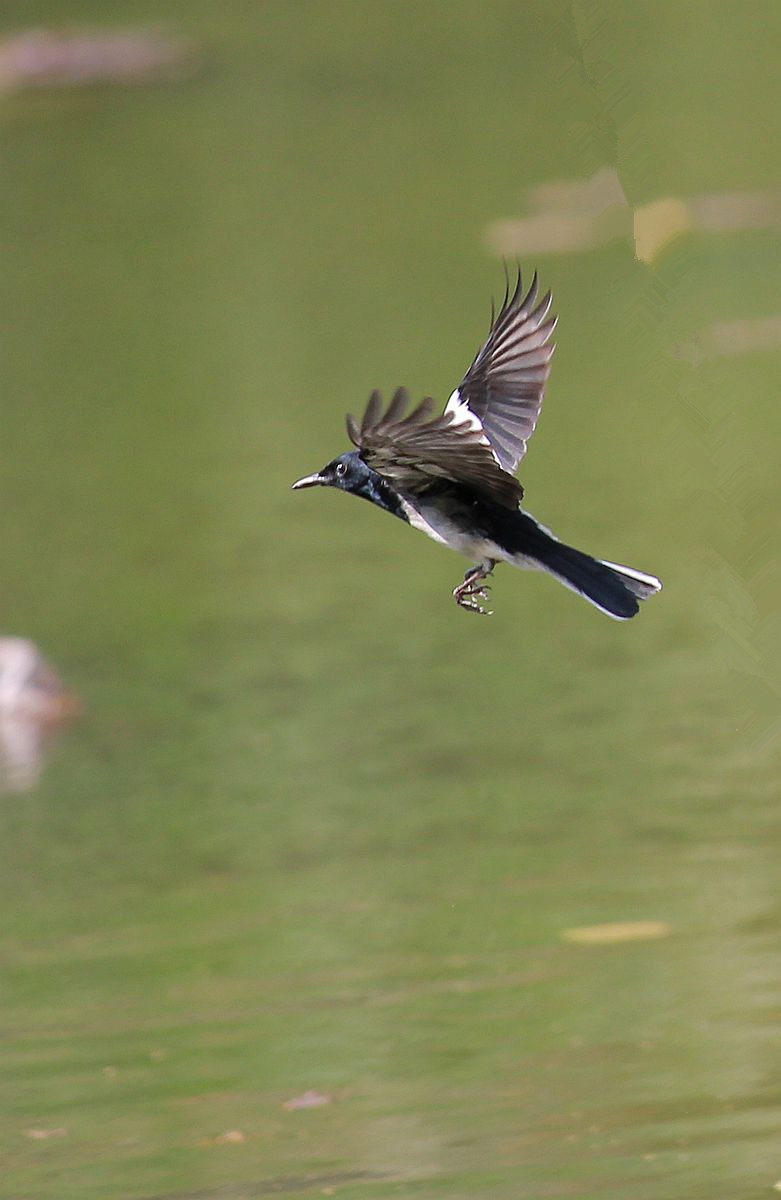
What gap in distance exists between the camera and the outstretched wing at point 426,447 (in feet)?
12.9

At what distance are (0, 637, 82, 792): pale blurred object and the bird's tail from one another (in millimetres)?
Answer: 6370

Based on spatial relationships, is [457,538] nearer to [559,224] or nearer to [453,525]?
[453,525]

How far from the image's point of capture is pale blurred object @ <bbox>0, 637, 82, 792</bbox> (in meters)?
10.8

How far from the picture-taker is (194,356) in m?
17.3

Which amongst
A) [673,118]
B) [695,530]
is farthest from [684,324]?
[673,118]

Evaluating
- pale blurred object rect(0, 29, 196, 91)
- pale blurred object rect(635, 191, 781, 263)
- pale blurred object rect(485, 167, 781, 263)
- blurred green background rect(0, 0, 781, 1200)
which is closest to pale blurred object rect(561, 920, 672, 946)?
blurred green background rect(0, 0, 781, 1200)

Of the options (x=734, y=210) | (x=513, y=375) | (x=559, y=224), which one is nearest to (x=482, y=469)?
(x=513, y=375)

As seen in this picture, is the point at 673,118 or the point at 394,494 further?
the point at 673,118

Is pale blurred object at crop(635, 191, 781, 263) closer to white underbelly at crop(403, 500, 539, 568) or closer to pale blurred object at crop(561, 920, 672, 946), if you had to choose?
pale blurred object at crop(561, 920, 672, 946)

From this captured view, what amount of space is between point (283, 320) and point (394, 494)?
13.5 m

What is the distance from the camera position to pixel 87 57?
23.4 metres

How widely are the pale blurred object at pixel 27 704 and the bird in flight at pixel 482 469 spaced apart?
6088 millimetres

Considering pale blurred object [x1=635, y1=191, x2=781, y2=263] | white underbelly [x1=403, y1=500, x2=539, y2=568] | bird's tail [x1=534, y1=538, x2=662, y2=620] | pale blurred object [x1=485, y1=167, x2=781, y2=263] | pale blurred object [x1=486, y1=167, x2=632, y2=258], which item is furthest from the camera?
pale blurred object [x1=486, y1=167, x2=632, y2=258]

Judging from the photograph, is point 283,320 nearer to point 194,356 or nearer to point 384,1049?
point 194,356
